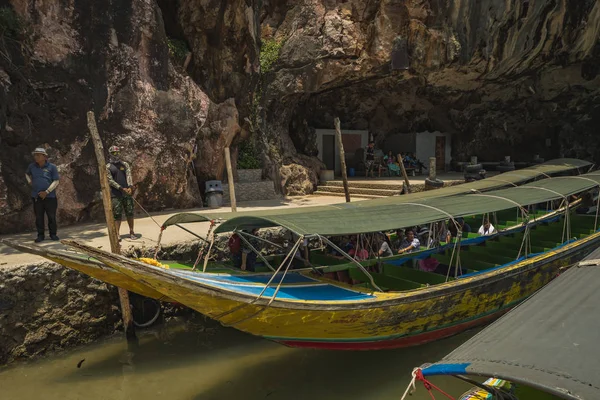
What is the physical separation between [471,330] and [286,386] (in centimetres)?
345

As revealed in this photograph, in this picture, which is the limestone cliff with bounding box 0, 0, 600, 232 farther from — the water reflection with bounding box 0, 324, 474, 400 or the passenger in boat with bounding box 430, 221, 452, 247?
the passenger in boat with bounding box 430, 221, 452, 247

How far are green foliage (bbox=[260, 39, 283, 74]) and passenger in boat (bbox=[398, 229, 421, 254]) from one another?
32.5ft

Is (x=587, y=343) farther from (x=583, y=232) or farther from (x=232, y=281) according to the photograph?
(x=583, y=232)

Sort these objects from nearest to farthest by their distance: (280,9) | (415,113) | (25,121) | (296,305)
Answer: (296,305) → (25,121) → (280,9) → (415,113)

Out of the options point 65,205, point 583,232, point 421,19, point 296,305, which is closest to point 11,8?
point 65,205

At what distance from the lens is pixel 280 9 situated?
53.4ft

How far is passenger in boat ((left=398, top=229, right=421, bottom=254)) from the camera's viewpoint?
798 cm

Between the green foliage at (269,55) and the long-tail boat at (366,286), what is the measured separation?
9.78m

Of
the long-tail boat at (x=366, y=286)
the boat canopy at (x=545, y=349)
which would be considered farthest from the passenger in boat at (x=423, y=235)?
the boat canopy at (x=545, y=349)

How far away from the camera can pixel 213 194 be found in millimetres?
12414

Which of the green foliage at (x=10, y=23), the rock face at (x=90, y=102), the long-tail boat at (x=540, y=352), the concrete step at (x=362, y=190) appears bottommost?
the concrete step at (x=362, y=190)

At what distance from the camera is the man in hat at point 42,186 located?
742cm

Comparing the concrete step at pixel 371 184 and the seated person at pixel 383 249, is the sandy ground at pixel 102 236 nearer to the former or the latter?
the seated person at pixel 383 249

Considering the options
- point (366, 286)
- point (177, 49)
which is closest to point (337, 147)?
point (177, 49)
